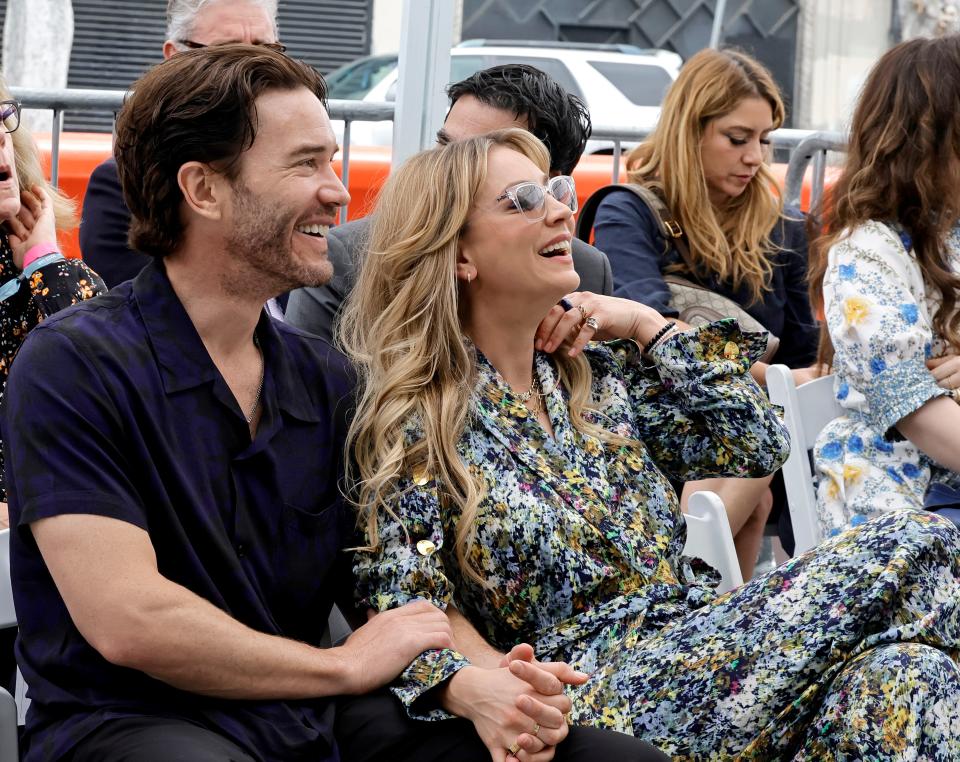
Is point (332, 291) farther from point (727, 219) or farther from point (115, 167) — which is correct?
point (727, 219)

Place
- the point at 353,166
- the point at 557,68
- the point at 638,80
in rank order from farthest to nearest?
the point at 638,80
the point at 557,68
the point at 353,166

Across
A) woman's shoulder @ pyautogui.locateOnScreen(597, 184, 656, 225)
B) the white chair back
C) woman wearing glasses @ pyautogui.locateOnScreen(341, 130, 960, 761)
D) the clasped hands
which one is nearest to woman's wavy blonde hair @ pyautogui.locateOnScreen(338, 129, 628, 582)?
woman wearing glasses @ pyautogui.locateOnScreen(341, 130, 960, 761)

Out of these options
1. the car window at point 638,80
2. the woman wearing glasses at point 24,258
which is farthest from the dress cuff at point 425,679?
the car window at point 638,80

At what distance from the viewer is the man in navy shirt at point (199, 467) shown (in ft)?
6.45

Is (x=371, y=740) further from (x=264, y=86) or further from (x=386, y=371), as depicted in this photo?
(x=264, y=86)

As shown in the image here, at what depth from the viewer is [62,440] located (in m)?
1.97

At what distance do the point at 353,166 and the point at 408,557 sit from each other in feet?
14.3

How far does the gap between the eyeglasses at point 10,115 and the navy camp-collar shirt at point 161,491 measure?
A: 39.5 inches

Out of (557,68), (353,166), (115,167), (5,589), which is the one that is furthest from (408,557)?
(557,68)

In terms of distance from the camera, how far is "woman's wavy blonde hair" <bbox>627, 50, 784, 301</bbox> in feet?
13.8

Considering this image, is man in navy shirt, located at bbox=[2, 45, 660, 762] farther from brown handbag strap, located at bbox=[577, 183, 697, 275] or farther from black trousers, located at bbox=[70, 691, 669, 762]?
brown handbag strap, located at bbox=[577, 183, 697, 275]

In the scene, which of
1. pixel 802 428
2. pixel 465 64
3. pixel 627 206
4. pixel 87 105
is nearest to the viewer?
pixel 802 428

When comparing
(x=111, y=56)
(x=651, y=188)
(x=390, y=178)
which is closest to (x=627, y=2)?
(x=111, y=56)

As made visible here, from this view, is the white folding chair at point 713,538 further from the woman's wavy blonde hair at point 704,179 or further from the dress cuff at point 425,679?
the woman's wavy blonde hair at point 704,179
